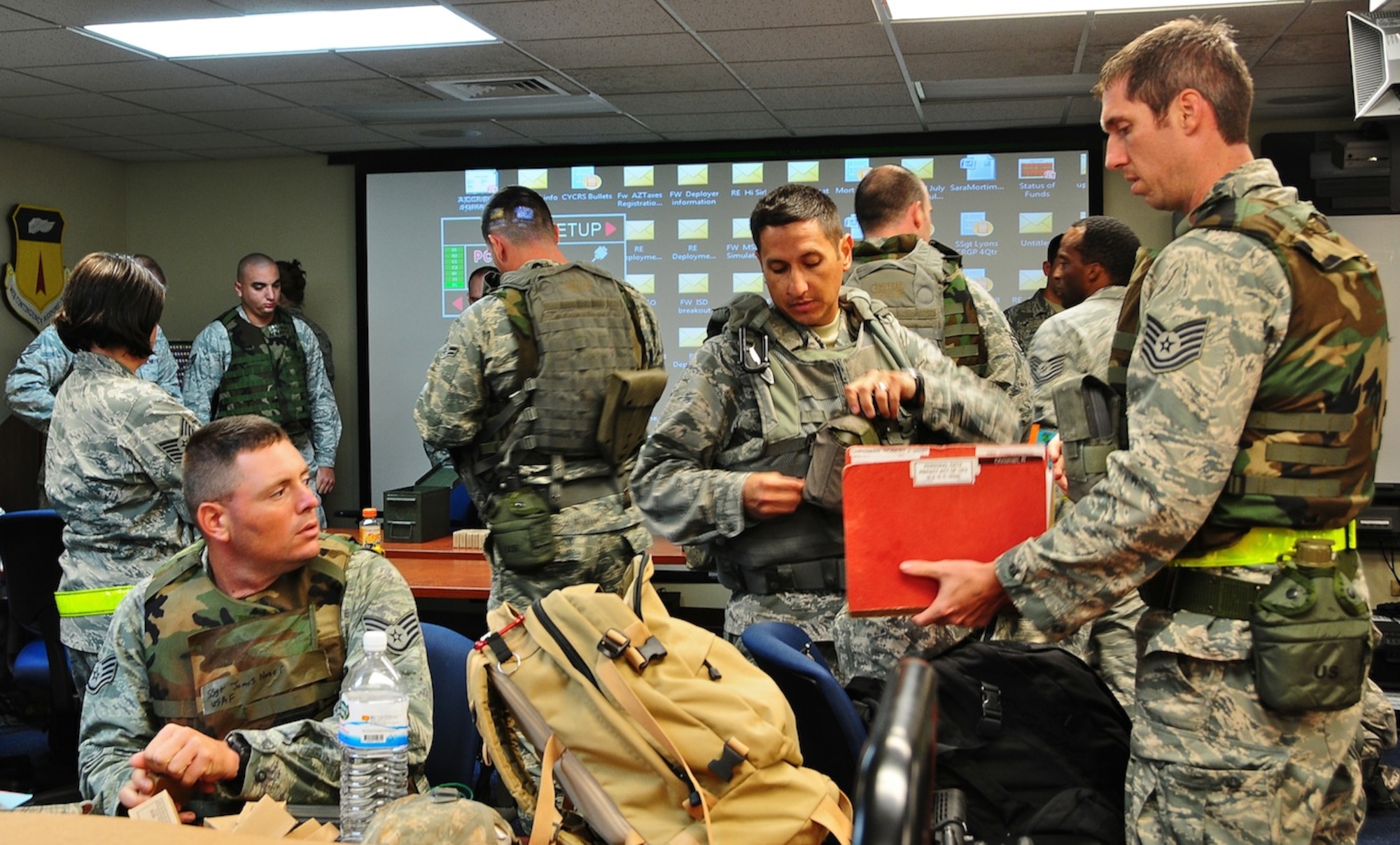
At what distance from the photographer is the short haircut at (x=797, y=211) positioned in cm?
233

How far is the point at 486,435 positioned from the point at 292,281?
4.75 metres

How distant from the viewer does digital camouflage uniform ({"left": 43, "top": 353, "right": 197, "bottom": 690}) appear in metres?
3.06

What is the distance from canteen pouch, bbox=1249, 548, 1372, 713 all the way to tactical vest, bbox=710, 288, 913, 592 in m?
0.88

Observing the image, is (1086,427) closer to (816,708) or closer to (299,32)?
(816,708)

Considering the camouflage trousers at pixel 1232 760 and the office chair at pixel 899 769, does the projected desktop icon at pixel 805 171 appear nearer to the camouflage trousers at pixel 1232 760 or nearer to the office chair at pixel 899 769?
the camouflage trousers at pixel 1232 760

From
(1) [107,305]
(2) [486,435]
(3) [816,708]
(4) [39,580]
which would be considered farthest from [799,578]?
(4) [39,580]

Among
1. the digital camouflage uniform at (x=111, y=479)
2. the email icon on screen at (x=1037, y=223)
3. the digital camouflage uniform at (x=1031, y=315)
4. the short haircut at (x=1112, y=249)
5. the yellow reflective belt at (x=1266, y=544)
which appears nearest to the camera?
the yellow reflective belt at (x=1266, y=544)

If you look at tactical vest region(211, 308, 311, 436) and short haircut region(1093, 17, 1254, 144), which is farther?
tactical vest region(211, 308, 311, 436)

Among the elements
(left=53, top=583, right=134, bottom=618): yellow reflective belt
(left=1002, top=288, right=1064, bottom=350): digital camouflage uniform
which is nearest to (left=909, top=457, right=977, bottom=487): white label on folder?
(left=53, top=583, right=134, bottom=618): yellow reflective belt

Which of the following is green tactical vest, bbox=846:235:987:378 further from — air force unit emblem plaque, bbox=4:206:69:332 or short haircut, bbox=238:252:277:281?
air force unit emblem plaque, bbox=4:206:69:332

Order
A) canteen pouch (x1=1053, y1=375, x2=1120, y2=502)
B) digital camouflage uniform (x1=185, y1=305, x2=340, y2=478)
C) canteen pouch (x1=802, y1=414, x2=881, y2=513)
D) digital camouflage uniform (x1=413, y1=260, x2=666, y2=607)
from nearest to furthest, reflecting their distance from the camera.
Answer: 1. canteen pouch (x1=1053, y1=375, x2=1120, y2=502)
2. canteen pouch (x1=802, y1=414, x2=881, y2=513)
3. digital camouflage uniform (x1=413, y1=260, x2=666, y2=607)
4. digital camouflage uniform (x1=185, y1=305, x2=340, y2=478)

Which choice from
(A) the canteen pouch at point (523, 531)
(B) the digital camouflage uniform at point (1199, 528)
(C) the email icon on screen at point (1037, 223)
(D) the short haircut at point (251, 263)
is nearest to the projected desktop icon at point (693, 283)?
(C) the email icon on screen at point (1037, 223)

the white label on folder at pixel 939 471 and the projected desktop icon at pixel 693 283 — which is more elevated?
the projected desktop icon at pixel 693 283

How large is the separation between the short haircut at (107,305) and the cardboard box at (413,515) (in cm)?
178
